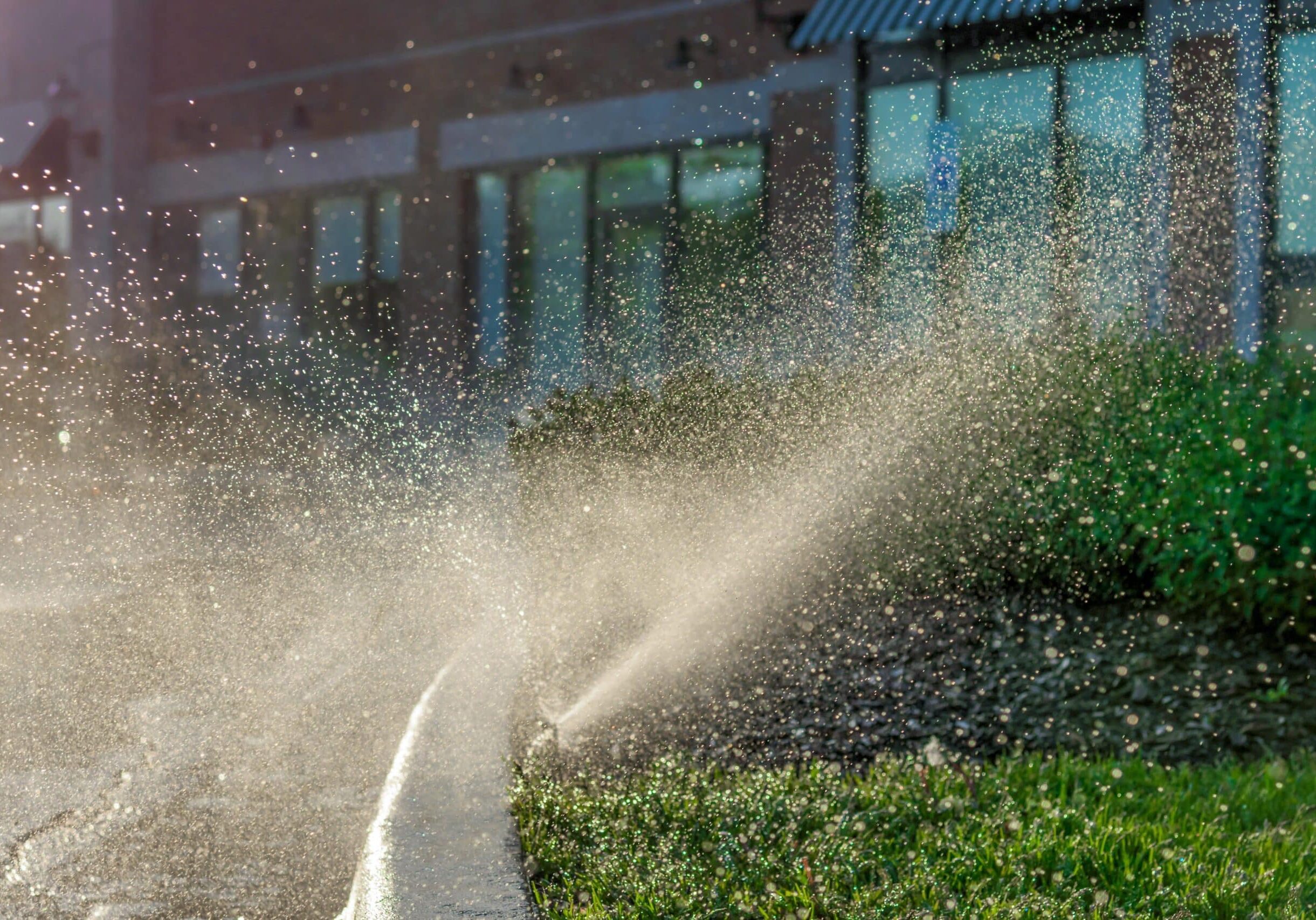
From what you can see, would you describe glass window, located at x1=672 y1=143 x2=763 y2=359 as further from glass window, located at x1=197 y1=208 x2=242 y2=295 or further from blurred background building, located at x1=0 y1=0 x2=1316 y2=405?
glass window, located at x1=197 y1=208 x2=242 y2=295

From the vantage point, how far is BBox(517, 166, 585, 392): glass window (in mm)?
17984

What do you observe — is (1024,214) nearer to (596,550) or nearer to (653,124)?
(653,124)

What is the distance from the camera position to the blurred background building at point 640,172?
12727 mm

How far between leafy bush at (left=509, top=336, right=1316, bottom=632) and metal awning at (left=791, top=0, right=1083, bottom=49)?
18.1 feet

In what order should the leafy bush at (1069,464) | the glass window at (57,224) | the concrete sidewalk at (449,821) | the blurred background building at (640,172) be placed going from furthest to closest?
the glass window at (57,224), the blurred background building at (640,172), the leafy bush at (1069,464), the concrete sidewalk at (449,821)

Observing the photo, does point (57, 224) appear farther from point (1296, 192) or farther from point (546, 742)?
point (546, 742)

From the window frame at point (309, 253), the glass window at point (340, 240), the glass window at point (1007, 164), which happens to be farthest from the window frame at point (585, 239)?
the glass window at point (1007, 164)

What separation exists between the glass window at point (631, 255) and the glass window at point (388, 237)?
3.67 m

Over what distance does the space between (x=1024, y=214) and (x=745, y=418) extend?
23.1ft

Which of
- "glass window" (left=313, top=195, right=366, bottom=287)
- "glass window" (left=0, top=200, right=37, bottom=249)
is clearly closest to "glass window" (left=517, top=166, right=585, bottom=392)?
"glass window" (left=313, top=195, right=366, bottom=287)

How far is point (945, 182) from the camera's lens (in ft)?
36.1

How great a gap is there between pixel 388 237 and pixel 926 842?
1792 centimetres

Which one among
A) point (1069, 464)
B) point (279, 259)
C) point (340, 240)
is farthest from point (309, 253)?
point (1069, 464)

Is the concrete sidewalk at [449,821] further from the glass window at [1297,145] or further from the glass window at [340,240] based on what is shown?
the glass window at [340,240]
